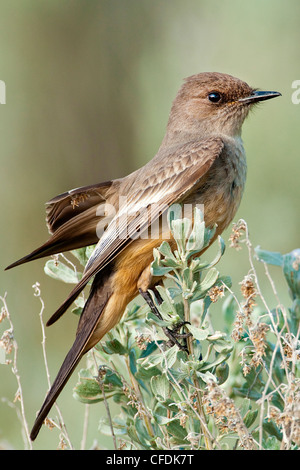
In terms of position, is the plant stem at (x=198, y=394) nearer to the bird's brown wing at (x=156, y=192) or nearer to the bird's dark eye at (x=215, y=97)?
the bird's brown wing at (x=156, y=192)

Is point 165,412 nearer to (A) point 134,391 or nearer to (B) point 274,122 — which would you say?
(A) point 134,391

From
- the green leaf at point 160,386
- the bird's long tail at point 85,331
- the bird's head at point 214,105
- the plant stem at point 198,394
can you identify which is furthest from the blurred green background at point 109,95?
the green leaf at point 160,386

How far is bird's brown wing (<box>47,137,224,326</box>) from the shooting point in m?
3.29

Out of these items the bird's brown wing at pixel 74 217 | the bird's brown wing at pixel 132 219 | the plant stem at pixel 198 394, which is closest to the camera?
the plant stem at pixel 198 394

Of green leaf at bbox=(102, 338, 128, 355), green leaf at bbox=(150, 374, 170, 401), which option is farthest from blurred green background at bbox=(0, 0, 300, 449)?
green leaf at bbox=(150, 374, 170, 401)

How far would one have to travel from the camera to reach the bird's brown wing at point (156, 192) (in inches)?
130

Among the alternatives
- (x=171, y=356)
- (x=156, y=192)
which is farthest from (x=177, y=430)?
(x=156, y=192)

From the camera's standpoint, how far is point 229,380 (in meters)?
2.93

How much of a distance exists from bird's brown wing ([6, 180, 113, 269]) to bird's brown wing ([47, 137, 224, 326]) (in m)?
0.11

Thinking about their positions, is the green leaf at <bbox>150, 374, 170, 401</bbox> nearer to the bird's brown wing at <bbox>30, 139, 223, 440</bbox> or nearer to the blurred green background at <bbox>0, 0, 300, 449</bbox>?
the bird's brown wing at <bbox>30, 139, 223, 440</bbox>

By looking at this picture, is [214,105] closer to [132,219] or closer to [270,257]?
[132,219]

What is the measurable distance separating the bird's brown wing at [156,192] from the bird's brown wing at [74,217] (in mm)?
110

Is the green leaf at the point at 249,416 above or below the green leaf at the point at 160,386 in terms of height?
below

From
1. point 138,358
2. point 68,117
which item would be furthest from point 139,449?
point 68,117
